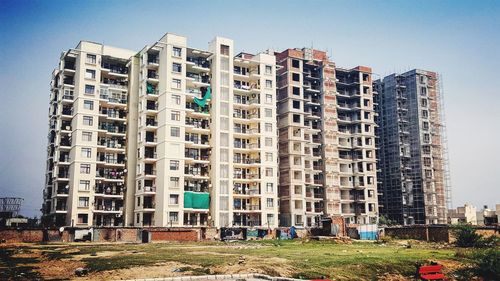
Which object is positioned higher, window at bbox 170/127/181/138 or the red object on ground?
window at bbox 170/127/181/138

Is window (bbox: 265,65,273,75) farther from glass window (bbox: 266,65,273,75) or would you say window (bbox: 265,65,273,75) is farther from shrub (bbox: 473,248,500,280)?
shrub (bbox: 473,248,500,280)

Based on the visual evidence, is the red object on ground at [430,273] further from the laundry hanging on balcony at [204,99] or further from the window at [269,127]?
the window at [269,127]

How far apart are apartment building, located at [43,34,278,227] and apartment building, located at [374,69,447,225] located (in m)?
37.9

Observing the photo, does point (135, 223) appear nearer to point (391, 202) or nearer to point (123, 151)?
point (123, 151)

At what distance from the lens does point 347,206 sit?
339 ft

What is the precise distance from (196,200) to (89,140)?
20984 mm

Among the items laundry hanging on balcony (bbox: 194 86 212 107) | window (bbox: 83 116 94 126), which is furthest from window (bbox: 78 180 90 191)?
laundry hanging on balcony (bbox: 194 86 212 107)

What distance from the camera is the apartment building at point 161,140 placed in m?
80.1

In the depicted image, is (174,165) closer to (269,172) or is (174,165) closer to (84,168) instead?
(84,168)

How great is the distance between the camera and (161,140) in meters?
81.1

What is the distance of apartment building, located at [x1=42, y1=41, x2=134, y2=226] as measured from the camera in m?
79.6

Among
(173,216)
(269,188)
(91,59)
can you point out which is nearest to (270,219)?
(269,188)

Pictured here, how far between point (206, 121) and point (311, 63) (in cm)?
2961

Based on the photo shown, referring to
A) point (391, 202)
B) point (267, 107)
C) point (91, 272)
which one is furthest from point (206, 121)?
point (91, 272)
